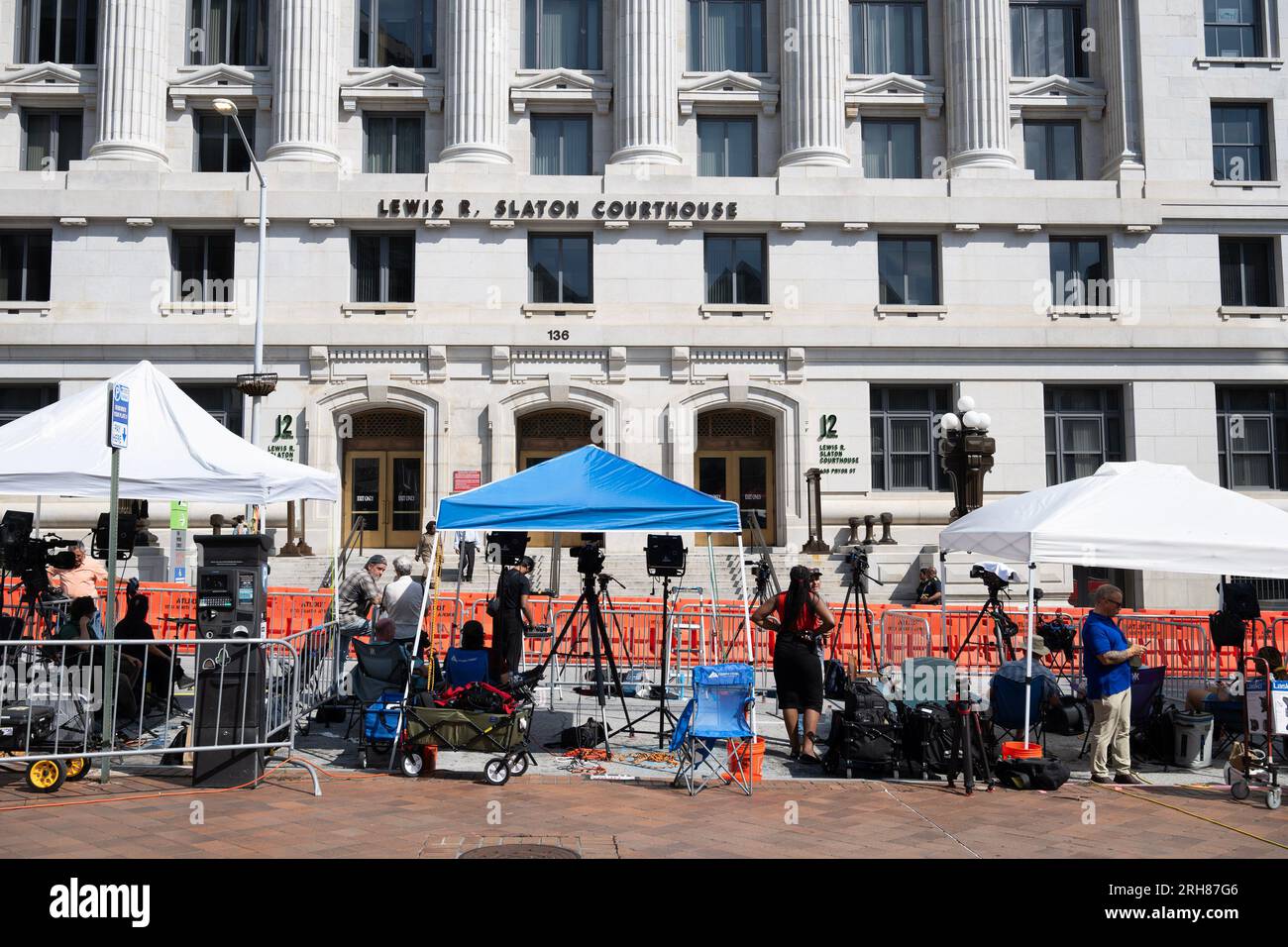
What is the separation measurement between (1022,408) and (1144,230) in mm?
6476

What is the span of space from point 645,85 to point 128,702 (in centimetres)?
2415

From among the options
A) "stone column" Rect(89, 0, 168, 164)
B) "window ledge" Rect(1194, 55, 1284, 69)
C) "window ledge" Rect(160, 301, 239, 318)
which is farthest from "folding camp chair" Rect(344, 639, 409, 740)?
"window ledge" Rect(1194, 55, 1284, 69)

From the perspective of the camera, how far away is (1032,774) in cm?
970

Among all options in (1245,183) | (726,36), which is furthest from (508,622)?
(1245,183)

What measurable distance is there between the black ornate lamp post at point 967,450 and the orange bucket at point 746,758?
1196 centimetres

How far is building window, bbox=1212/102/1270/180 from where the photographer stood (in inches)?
1214

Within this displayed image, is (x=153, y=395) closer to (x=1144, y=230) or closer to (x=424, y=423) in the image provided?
(x=424, y=423)

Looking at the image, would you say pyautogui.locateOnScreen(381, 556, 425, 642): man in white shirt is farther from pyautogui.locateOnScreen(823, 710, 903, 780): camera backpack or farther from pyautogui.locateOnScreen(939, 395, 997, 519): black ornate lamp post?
pyautogui.locateOnScreen(939, 395, 997, 519): black ornate lamp post

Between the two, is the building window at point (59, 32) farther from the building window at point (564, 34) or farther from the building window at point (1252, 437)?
the building window at point (1252, 437)

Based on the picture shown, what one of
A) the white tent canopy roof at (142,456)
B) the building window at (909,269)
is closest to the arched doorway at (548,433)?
the building window at (909,269)

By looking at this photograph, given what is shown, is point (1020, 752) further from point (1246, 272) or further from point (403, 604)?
point (1246, 272)

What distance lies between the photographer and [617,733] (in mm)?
11711

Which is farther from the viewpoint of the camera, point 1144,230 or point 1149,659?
point 1144,230
